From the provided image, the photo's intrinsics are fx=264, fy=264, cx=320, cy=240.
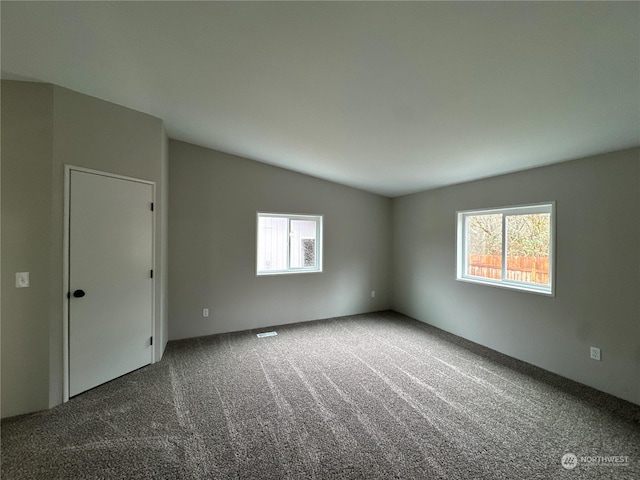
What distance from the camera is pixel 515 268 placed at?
10.6 feet

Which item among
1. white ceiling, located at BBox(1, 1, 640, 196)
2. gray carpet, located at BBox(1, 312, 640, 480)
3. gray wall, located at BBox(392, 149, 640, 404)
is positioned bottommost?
gray carpet, located at BBox(1, 312, 640, 480)

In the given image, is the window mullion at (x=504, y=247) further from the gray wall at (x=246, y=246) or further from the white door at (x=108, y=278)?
the white door at (x=108, y=278)

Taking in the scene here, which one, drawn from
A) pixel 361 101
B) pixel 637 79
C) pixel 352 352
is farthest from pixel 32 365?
pixel 637 79

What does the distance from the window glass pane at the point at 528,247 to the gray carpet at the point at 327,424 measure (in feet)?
→ 3.37

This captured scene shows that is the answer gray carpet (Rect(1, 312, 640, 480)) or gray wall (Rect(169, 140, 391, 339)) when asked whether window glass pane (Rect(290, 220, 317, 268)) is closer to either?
gray wall (Rect(169, 140, 391, 339))

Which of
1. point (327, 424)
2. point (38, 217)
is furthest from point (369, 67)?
point (38, 217)

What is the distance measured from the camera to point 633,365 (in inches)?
88.2

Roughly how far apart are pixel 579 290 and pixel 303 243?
342cm

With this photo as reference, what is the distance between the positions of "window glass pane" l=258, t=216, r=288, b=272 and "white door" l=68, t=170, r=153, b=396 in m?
1.56

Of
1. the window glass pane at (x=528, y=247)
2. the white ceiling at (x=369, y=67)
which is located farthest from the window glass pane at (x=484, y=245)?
the white ceiling at (x=369, y=67)

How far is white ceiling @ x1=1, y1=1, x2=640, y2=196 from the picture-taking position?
50.4 inches

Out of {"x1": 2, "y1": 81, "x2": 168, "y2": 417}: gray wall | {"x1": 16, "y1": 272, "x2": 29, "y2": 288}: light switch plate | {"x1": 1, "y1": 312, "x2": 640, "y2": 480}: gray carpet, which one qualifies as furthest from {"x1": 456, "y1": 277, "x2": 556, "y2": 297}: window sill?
{"x1": 16, "y1": 272, "x2": 29, "y2": 288}: light switch plate

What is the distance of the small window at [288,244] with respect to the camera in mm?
4151

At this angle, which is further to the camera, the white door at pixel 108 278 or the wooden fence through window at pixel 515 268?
the wooden fence through window at pixel 515 268
